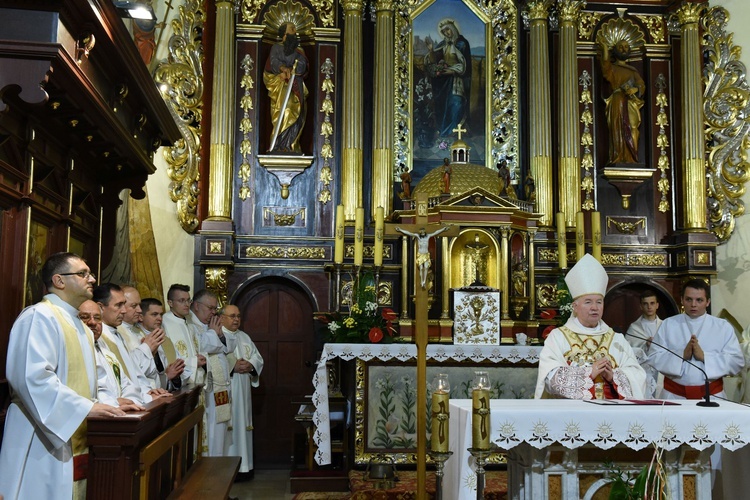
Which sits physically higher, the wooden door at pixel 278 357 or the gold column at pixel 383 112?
the gold column at pixel 383 112

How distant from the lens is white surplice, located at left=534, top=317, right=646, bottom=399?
538 cm

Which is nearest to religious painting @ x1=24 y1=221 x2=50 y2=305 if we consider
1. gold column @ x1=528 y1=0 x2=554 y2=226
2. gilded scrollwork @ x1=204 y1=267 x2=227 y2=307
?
gilded scrollwork @ x1=204 y1=267 x2=227 y2=307

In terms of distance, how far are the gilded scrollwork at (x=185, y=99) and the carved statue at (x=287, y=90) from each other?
3.14 feet

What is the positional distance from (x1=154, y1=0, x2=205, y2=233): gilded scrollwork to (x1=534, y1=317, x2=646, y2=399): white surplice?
246 inches

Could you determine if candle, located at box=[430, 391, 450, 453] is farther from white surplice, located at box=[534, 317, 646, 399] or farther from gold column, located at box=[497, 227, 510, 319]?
gold column, located at box=[497, 227, 510, 319]

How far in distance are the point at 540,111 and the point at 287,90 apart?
11.2 feet

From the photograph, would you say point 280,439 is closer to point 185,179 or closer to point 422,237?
point 185,179

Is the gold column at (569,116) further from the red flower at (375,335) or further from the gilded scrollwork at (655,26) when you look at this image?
the red flower at (375,335)

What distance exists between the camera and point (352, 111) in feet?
36.0

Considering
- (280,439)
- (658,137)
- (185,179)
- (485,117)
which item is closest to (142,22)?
(185,179)

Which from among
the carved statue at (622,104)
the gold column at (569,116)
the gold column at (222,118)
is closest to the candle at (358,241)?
the gold column at (222,118)

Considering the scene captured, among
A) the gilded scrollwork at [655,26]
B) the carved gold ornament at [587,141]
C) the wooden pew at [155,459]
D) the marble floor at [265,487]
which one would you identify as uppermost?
the gilded scrollwork at [655,26]

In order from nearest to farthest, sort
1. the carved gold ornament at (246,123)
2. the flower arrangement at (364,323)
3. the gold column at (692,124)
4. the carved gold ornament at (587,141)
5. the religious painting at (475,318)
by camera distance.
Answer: the flower arrangement at (364,323)
the religious painting at (475,318)
the carved gold ornament at (246,123)
the gold column at (692,124)
the carved gold ornament at (587,141)

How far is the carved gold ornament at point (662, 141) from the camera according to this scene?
37.8ft
